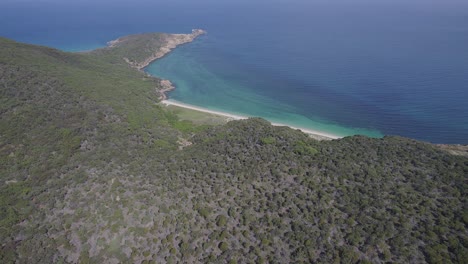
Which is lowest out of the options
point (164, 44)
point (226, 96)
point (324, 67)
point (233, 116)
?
point (233, 116)

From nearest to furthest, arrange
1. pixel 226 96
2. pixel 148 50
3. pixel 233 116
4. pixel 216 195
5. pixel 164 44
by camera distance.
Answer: pixel 216 195
pixel 233 116
pixel 226 96
pixel 148 50
pixel 164 44

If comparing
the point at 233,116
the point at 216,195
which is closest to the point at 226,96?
the point at 233,116

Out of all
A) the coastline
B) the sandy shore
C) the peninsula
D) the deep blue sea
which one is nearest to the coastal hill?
the sandy shore

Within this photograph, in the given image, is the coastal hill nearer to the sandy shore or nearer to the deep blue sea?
the sandy shore

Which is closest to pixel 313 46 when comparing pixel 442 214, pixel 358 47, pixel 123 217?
pixel 358 47

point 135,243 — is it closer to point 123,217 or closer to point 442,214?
point 123,217

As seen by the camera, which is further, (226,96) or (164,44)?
(164,44)

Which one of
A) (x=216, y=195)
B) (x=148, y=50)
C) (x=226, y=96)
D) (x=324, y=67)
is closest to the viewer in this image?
(x=216, y=195)

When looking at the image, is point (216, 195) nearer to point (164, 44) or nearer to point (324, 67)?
point (324, 67)

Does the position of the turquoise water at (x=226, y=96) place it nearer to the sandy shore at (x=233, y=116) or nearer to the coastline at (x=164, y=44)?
the sandy shore at (x=233, y=116)
